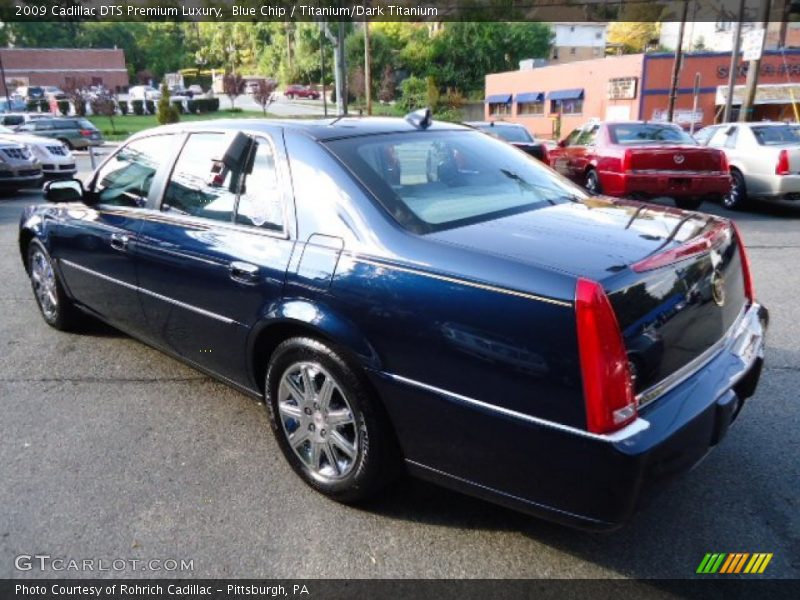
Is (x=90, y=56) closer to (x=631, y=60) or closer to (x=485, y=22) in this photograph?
(x=485, y=22)

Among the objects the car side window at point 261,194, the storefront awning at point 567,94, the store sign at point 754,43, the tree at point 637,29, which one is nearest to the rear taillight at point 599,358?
the car side window at point 261,194

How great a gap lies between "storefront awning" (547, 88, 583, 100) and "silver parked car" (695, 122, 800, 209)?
91.6 ft

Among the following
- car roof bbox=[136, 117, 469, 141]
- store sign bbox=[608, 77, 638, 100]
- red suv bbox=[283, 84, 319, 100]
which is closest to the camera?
car roof bbox=[136, 117, 469, 141]

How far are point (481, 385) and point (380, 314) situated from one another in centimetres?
48

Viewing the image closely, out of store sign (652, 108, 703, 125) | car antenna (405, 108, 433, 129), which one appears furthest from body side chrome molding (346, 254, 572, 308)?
store sign (652, 108, 703, 125)

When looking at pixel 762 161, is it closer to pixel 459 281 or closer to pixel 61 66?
pixel 459 281

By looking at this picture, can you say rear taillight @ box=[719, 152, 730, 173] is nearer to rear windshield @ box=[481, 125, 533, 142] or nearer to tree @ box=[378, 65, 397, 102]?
rear windshield @ box=[481, 125, 533, 142]

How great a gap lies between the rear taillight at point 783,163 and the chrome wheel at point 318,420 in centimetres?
1002

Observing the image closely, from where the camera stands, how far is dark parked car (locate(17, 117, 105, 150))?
2539 cm

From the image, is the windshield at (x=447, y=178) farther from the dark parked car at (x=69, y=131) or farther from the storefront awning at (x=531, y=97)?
the storefront awning at (x=531, y=97)

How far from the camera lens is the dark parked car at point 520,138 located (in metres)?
11.5

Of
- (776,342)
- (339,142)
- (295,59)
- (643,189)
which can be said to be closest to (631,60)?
(643,189)

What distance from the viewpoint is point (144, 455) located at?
328 cm

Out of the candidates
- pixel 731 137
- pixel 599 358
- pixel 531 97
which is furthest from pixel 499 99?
pixel 599 358
